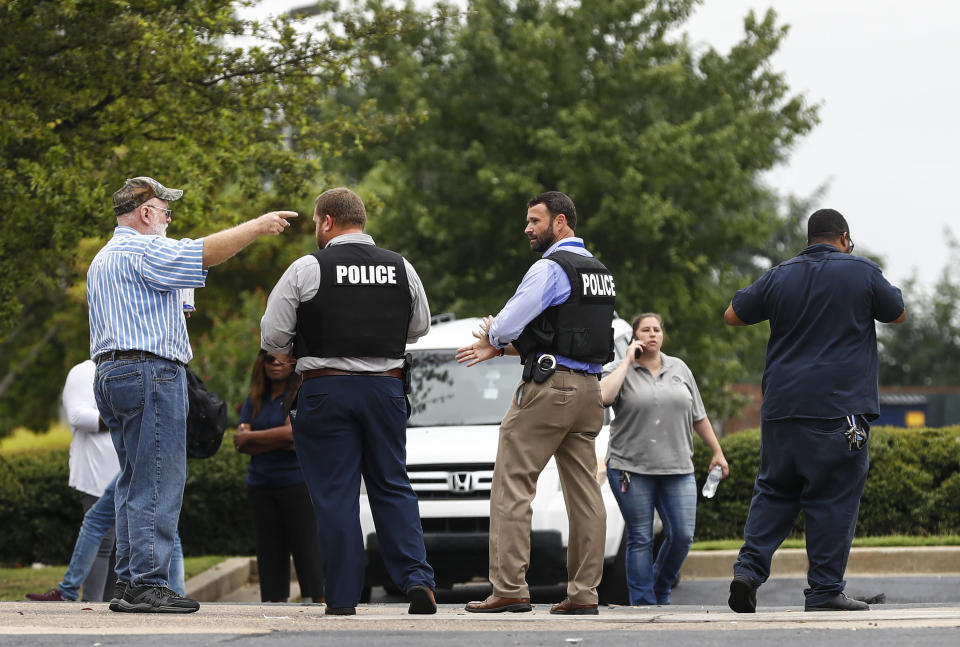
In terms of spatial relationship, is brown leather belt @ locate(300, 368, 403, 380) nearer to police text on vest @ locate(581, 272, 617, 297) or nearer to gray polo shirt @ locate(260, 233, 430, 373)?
gray polo shirt @ locate(260, 233, 430, 373)

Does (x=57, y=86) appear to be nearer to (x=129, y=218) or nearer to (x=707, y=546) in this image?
(x=129, y=218)

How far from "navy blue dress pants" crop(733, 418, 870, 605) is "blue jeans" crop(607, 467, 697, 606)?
188 centimetres

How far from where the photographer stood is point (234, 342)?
75.1ft

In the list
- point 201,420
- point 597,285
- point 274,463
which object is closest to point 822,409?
point 597,285

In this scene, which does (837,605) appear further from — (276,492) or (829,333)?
(276,492)

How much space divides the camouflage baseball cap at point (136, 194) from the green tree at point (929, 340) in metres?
52.4

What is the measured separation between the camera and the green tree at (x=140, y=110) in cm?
1031

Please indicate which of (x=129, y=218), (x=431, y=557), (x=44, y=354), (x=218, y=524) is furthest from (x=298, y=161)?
(x=44, y=354)

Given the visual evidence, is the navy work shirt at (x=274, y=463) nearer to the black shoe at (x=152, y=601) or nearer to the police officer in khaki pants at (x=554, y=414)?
the police officer in khaki pants at (x=554, y=414)

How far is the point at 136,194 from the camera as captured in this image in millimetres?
6414

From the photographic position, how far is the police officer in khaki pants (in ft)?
21.7

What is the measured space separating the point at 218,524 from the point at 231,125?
369cm

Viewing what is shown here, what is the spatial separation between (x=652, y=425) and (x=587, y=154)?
10392mm

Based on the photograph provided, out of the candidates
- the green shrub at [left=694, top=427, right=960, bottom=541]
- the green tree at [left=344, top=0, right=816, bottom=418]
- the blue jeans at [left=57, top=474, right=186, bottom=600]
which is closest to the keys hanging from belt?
the blue jeans at [left=57, top=474, right=186, bottom=600]
